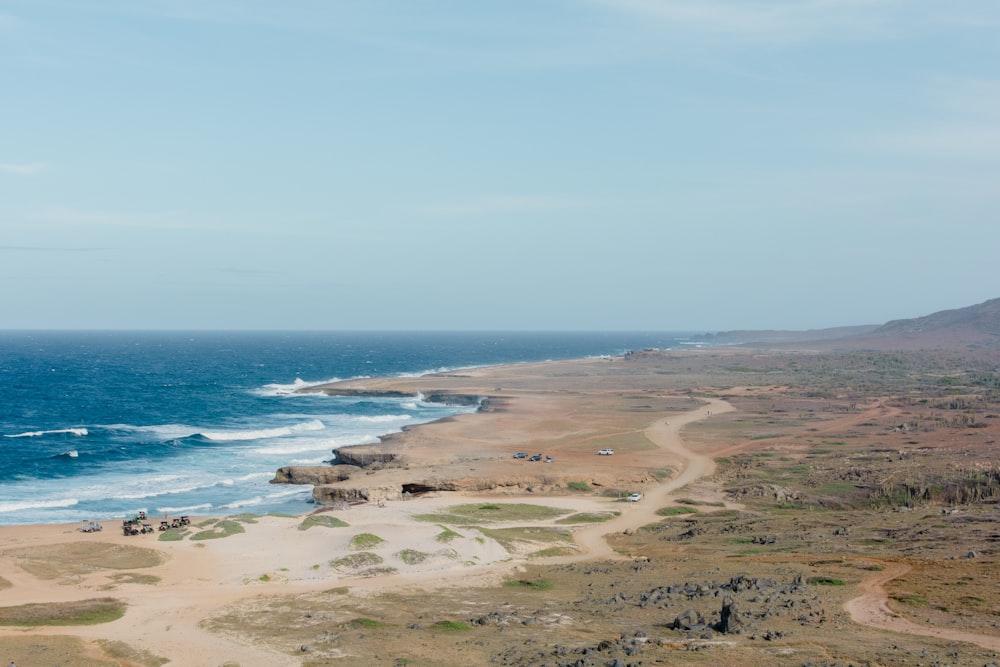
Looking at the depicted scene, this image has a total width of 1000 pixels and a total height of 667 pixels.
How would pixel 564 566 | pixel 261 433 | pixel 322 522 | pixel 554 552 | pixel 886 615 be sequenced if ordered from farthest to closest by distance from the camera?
1. pixel 261 433
2. pixel 322 522
3. pixel 554 552
4. pixel 564 566
5. pixel 886 615

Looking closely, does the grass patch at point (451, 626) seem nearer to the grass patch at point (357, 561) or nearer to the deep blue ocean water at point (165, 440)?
the grass patch at point (357, 561)

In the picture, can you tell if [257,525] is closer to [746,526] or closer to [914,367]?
[746,526]

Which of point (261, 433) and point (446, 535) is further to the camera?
point (261, 433)

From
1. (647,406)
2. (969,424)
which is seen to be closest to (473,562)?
(969,424)

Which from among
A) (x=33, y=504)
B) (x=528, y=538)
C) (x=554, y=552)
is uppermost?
(x=33, y=504)

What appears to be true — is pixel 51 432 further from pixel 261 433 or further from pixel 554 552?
pixel 554 552

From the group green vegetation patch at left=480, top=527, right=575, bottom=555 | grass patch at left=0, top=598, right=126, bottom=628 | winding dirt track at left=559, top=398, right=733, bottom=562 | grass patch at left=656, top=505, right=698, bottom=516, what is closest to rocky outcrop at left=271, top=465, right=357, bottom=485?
green vegetation patch at left=480, top=527, right=575, bottom=555

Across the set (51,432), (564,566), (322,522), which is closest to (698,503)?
(564,566)

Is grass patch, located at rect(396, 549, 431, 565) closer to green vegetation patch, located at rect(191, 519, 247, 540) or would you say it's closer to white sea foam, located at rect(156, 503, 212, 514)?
green vegetation patch, located at rect(191, 519, 247, 540)
